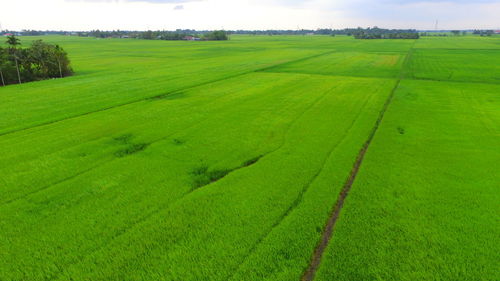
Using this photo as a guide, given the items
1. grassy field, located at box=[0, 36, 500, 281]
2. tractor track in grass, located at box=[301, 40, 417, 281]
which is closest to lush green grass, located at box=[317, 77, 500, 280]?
grassy field, located at box=[0, 36, 500, 281]

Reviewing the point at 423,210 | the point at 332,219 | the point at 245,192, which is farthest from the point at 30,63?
the point at 423,210

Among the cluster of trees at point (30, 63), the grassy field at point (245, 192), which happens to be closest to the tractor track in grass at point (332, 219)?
the grassy field at point (245, 192)

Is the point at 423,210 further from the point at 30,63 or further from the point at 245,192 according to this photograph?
the point at 30,63

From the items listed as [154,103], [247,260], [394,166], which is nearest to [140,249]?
[247,260]

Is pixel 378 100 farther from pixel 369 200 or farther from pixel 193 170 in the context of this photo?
pixel 193 170

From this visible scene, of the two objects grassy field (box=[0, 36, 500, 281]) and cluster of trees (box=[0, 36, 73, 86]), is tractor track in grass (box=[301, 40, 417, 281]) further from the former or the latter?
cluster of trees (box=[0, 36, 73, 86])

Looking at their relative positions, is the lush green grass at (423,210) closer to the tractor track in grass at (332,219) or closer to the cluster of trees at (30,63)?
the tractor track in grass at (332,219)
